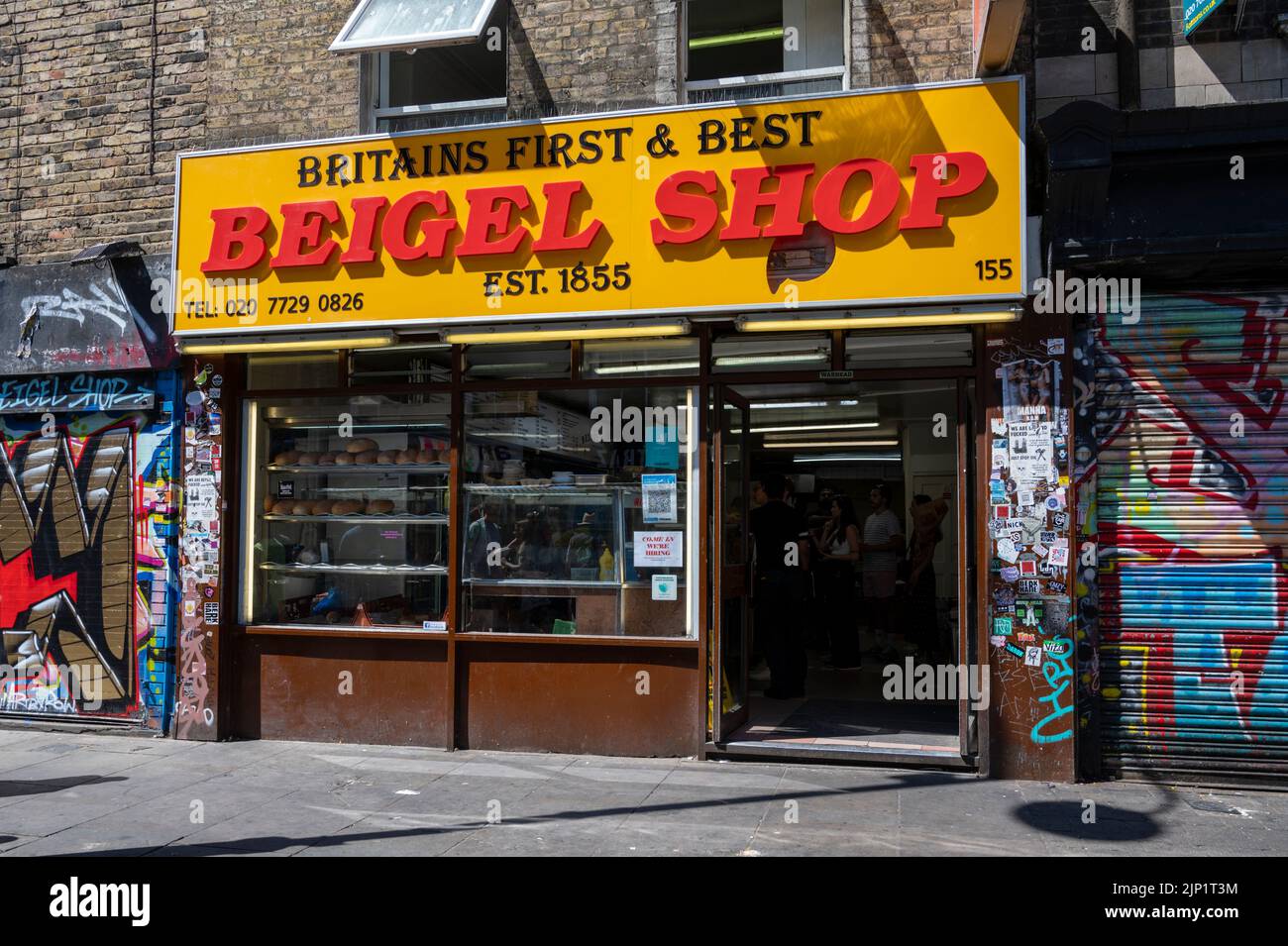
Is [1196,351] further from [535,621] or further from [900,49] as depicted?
[535,621]

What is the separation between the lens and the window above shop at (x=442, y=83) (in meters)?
8.38

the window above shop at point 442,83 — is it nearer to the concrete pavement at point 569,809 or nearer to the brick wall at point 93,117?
the brick wall at point 93,117

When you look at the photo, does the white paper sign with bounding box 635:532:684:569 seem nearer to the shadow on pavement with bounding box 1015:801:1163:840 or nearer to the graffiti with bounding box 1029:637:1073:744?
the graffiti with bounding box 1029:637:1073:744

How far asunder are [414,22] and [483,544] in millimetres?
3901

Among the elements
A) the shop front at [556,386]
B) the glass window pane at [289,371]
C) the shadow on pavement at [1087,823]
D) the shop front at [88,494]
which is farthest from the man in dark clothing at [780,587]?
the shop front at [88,494]

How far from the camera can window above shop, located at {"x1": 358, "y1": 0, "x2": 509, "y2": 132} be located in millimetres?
8375

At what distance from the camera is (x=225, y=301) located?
829 cm

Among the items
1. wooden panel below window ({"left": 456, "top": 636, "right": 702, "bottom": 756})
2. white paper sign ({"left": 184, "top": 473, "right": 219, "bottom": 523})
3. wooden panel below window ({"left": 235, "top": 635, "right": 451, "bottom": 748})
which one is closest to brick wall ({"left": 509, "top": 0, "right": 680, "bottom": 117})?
white paper sign ({"left": 184, "top": 473, "right": 219, "bottom": 523})

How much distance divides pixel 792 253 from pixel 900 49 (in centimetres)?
175

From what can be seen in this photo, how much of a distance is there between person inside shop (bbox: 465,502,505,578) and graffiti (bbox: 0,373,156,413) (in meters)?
2.84

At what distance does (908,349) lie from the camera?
299 inches

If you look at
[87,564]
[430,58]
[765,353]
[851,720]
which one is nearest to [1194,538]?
[851,720]

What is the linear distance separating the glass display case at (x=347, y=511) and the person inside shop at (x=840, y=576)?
14.6 ft
